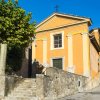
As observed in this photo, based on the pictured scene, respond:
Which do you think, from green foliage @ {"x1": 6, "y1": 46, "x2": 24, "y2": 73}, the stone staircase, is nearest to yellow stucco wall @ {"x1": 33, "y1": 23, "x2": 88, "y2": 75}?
green foliage @ {"x1": 6, "y1": 46, "x2": 24, "y2": 73}

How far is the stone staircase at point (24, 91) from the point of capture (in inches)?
620

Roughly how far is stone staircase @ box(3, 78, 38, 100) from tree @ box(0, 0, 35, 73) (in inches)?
158

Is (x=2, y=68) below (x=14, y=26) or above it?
below

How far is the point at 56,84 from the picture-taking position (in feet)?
56.9

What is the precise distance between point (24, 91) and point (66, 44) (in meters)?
12.3

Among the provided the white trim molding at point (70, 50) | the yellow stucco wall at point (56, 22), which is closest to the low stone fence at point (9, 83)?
the white trim molding at point (70, 50)

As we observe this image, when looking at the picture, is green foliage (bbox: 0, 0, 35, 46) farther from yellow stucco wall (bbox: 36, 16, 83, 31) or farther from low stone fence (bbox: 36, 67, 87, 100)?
yellow stucco wall (bbox: 36, 16, 83, 31)

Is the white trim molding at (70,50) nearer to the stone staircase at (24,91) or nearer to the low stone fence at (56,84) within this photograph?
the low stone fence at (56,84)

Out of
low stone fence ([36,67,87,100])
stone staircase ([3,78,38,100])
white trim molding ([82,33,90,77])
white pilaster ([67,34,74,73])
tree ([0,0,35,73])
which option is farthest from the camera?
white pilaster ([67,34,74,73])

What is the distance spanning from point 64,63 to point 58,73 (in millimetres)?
9553

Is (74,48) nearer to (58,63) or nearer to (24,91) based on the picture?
(58,63)

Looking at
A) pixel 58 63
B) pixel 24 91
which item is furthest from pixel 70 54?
pixel 24 91

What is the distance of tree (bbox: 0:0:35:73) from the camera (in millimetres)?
20609

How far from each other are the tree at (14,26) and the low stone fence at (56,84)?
3.39m
